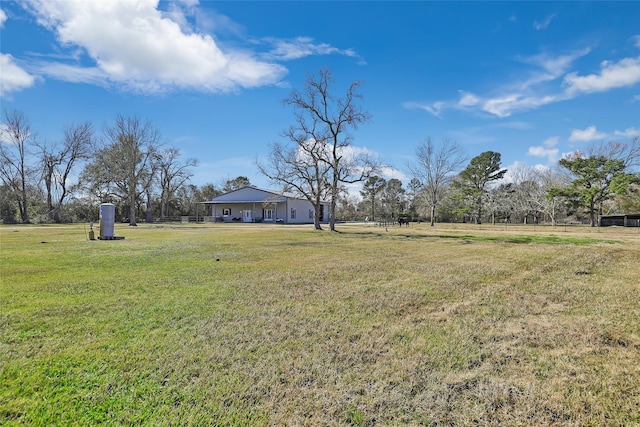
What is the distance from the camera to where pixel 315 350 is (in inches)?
129

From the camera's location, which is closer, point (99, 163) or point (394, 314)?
point (394, 314)

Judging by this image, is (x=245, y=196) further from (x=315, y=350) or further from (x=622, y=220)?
(x=622, y=220)

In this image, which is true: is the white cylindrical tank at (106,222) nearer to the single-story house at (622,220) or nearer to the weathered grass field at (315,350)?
the weathered grass field at (315,350)

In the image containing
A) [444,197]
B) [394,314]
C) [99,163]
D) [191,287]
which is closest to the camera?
[394,314]

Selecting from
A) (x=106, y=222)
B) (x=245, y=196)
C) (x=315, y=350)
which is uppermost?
(x=245, y=196)

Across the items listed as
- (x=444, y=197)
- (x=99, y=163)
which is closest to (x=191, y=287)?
(x=99, y=163)

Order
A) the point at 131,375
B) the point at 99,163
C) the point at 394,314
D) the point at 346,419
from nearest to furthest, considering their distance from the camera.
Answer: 1. the point at 346,419
2. the point at 131,375
3. the point at 394,314
4. the point at 99,163

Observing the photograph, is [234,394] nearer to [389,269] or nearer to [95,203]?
[389,269]

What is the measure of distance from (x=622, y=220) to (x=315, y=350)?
40300 mm

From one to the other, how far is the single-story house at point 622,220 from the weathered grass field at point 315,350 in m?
31.3

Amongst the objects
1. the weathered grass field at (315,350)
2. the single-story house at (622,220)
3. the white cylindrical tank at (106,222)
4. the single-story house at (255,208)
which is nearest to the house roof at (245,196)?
the single-story house at (255,208)

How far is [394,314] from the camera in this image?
14.6 ft

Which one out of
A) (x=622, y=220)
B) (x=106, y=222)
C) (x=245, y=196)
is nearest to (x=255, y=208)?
(x=245, y=196)

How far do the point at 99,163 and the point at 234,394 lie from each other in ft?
143
